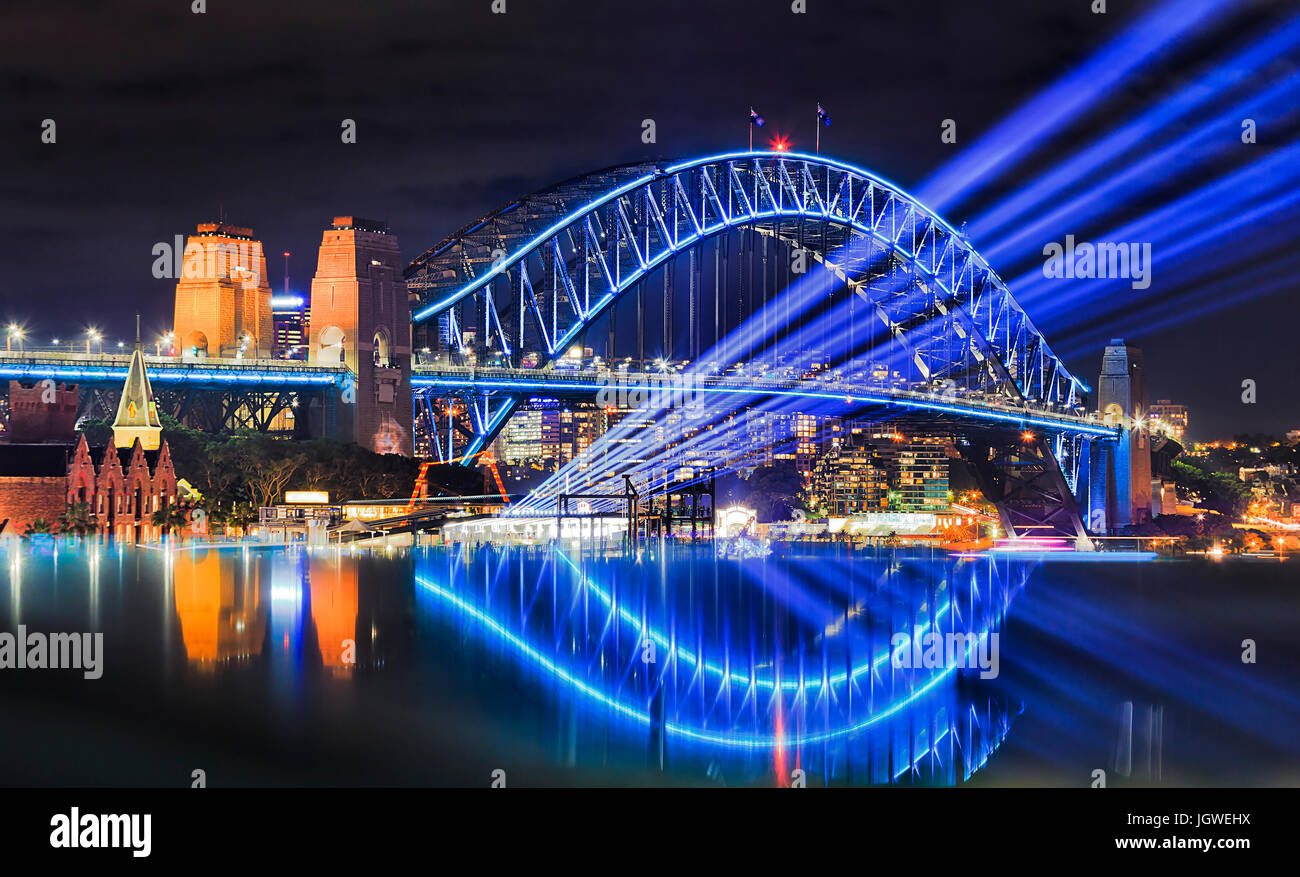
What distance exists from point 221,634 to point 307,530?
27901mm

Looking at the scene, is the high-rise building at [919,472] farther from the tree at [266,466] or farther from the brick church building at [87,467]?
the brick church building at [87,467]

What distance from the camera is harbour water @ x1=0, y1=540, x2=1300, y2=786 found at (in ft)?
92.2

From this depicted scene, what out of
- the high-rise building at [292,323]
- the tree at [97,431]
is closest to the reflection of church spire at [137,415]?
the tree at [97,431]

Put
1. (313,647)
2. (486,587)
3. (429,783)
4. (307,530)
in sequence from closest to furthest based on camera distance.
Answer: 1. (429,783)
2. (313,647)
3. (486,587)
4. (307,530)

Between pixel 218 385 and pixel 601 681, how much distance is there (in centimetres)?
3974

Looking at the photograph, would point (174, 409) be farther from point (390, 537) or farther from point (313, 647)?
point (313, 647)

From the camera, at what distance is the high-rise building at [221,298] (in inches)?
3088

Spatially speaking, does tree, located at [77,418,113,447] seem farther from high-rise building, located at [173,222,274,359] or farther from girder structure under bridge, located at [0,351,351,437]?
high-rise building, located at [173,222,274,359]

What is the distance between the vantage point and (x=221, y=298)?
79.2 meters

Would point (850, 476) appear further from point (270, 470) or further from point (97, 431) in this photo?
point (97, 431)

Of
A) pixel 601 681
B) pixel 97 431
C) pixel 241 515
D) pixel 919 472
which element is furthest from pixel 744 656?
pixel 919 472
